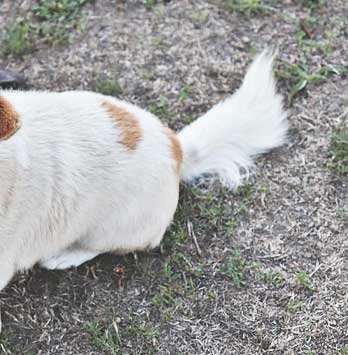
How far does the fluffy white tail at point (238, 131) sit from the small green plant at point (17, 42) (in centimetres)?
127

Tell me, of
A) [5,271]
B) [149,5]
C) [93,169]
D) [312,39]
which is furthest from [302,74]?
[5,271]

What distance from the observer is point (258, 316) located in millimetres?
3781

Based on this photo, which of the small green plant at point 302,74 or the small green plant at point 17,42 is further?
the small green plant at point 17,42

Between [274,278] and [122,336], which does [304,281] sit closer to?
[274,278]

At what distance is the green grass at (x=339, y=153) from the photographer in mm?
4230

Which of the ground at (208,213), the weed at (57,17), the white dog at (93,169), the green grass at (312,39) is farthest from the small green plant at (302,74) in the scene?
the weed at (57,17)

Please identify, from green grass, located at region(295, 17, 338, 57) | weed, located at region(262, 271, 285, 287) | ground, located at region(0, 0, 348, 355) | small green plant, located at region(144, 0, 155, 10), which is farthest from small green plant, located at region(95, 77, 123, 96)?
weed, located at region(262, 271, 285, 287)

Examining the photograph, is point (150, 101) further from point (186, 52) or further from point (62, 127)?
point (62, 127)

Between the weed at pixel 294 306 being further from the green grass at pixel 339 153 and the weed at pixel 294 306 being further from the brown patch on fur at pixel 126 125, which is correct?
the brown patch on fur at pixel 126 125

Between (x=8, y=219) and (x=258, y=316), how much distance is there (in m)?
1.31

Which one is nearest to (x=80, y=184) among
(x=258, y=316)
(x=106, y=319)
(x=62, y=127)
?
(x=62, y=127)

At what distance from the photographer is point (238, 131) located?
157 inches

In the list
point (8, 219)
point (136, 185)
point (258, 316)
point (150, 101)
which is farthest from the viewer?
point (150, 101)

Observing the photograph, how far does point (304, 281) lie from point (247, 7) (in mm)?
1823
